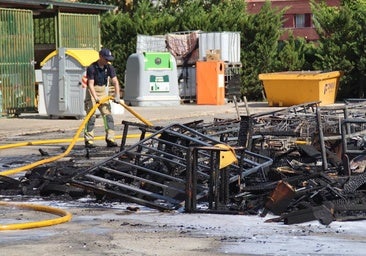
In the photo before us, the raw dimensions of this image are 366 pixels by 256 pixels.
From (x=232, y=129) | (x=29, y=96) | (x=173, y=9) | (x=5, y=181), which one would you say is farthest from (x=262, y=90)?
(x=5, y=181)

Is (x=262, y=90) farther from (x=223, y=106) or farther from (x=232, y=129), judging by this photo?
(x=232, y=129)

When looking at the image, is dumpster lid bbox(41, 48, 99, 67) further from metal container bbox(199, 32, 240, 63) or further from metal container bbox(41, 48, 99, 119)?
metal container bbox(199, 32, 240, 63)

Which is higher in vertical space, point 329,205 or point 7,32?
point 7,32

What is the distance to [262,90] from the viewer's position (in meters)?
33.8

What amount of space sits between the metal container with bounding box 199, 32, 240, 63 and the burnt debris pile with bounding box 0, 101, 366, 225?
60.3 ft

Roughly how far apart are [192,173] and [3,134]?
37.9 feet

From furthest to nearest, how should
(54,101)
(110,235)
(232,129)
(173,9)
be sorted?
(173,9), (54,101), (232,129), (110,235)

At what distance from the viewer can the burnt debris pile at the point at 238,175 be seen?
9.62m

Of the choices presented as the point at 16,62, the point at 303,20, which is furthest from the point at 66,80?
the point at 303,20

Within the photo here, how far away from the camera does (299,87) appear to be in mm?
29719

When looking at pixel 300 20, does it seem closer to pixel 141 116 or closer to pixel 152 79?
pixel 152 79

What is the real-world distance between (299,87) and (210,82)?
10.1ft

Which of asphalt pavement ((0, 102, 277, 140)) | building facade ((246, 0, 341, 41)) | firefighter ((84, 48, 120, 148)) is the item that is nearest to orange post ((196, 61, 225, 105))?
asphalt pavement ((0, 102, 277, 140))

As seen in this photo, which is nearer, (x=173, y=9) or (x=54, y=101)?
(x=54, y=101)
